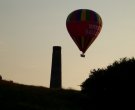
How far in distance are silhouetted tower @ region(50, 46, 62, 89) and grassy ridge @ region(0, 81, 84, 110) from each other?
16.1 m

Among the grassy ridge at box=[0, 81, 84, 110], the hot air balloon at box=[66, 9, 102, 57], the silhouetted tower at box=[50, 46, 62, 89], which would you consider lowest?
the grassy ridge at box=[0, 81, 84, 110]

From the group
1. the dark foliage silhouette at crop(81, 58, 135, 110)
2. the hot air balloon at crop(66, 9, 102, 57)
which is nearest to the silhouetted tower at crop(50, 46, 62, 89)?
the hot air balloon at crop(66, 9, 102, 57)

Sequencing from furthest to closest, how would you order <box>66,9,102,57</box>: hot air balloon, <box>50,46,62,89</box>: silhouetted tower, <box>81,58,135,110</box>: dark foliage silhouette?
<box>50,46,62,89</box>: silhouetted tower
<box>66,9,102,57</box>: hot air balloon
<box>81,58,135,110</box>: dark foliage silhouette

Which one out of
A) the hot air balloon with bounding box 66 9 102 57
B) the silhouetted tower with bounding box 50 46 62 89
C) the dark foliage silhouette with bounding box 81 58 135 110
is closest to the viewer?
the dark foliage silhouette with bounding box 81 58 135 110

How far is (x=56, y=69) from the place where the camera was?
99875 millimetres

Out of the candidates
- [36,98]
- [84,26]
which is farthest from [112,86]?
[84,26]

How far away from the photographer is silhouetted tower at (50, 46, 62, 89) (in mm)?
97750

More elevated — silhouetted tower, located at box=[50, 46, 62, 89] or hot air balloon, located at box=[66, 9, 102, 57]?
hot air balloon, located at box=[66, 9, 102, 57]

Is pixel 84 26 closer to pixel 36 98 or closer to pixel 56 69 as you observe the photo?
pixel 36 98

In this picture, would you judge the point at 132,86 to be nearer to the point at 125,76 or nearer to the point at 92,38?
the point at 125,76

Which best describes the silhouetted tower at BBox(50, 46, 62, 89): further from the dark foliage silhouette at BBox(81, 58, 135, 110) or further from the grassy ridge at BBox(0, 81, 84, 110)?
the dark foliage silhouette at BBox(81, 58, 135, 110)

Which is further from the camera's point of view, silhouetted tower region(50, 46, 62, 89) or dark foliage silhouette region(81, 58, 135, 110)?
silhouetted tower region(50, 46, 62, 89)

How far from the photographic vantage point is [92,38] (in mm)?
79812

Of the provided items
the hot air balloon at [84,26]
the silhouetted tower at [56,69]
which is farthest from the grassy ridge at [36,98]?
the silhouetted tower at [56,69]
